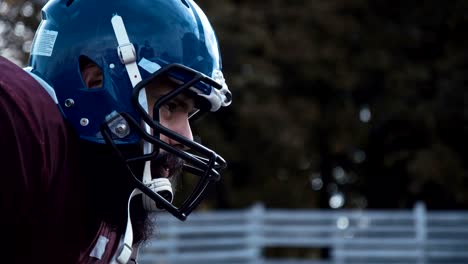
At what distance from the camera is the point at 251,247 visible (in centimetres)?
1198

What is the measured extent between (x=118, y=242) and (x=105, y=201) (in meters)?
0.15

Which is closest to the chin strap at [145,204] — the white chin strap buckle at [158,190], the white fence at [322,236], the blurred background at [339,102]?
the white chin strap buckle at [158,190]

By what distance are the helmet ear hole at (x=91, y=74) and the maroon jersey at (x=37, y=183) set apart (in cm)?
16

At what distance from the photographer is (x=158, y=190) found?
7.35 feet

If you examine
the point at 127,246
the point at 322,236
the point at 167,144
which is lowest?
the point at 127,246

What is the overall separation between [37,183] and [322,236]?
10.5m

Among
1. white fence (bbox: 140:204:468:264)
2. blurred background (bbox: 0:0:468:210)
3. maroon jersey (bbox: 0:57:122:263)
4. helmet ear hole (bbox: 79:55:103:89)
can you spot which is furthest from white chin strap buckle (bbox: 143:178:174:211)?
blurred background (bbox: 0:0:468:210)

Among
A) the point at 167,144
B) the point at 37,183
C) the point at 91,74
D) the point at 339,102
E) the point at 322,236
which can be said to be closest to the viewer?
the point at 37,183

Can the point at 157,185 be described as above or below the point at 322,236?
below

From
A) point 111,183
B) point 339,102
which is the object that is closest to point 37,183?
point 111,183

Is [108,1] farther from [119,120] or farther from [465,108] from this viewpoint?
[465,108]

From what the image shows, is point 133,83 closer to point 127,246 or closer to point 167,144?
point 167,144

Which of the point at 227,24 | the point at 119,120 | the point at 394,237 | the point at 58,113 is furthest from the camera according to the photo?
the point at 227,24

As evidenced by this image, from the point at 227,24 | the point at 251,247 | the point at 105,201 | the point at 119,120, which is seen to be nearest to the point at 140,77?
the point at 119,120
